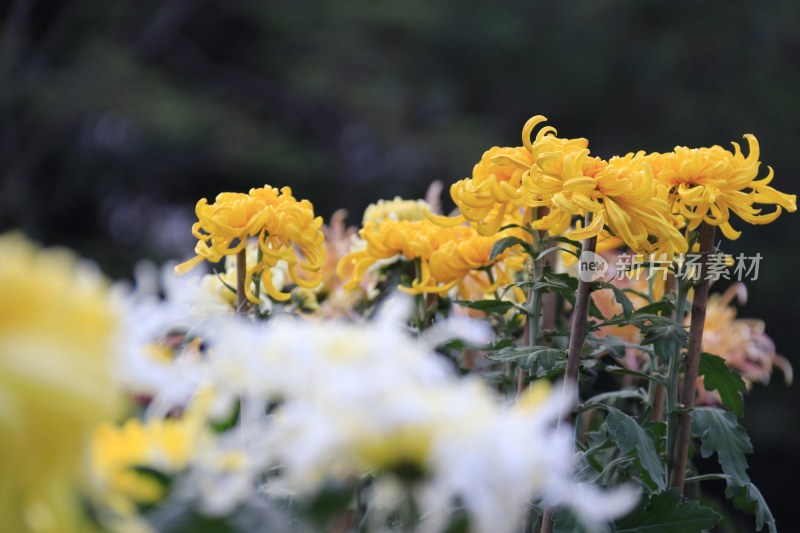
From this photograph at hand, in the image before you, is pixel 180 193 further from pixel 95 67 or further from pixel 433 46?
pixel 433 46

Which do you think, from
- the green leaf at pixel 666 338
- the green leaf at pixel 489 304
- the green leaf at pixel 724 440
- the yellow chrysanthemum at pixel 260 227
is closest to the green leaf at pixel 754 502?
the green leaf at pixel 724 440

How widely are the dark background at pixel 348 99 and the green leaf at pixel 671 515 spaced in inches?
181

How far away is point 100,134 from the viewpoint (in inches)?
233

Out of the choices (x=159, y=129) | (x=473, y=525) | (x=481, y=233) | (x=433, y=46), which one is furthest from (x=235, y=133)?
(x=473, y=525)

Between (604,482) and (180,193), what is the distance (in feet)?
18.5

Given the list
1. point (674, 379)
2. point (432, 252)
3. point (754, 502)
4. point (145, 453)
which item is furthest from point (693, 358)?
point (145, 453)

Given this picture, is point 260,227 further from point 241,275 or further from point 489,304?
point 489,304

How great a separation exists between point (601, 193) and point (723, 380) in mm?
254

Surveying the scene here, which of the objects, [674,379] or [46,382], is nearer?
[46,382]

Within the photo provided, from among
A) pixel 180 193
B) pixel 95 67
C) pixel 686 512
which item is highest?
pixel 95 67

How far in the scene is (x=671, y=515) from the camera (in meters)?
0.76

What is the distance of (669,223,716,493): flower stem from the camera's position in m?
0.84

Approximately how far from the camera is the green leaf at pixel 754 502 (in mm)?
810
